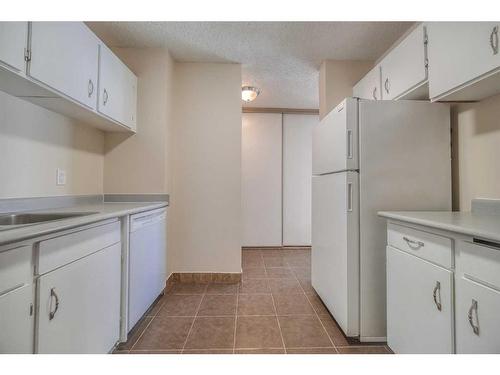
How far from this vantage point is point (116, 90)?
6.63ft

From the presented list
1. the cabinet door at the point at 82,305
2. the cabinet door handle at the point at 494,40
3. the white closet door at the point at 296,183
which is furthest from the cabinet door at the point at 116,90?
the white closet door at the point at 296,183

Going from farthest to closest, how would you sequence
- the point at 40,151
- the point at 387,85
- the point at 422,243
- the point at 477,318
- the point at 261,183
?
1. the point at 261,183
2. the point at 387,85
3. the point at 40,151
4. the point at 422,243
5. the point at 477,318

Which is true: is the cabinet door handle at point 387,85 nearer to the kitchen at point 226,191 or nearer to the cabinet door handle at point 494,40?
the kitchen at point 226,191

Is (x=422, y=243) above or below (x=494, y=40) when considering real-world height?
below

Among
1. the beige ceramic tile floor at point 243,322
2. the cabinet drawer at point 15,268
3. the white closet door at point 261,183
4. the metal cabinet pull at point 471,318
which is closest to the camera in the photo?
the cabinet drawer at point 15,268

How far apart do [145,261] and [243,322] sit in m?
0.88

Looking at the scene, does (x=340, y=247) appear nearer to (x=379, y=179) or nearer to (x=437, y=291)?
(x=379, y=179)

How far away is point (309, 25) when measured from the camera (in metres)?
2.10

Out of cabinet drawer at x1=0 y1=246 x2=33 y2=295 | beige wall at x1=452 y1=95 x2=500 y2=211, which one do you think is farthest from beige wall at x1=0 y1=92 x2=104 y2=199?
beige wall at x1=452 y1=95 x2=500 y2=211

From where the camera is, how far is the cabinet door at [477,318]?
86cm

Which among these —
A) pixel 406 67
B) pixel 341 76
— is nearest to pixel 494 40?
pixel 406 67

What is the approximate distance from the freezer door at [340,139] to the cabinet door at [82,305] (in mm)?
1544
